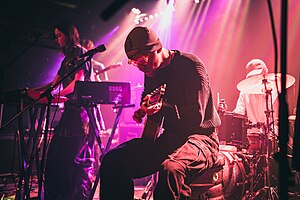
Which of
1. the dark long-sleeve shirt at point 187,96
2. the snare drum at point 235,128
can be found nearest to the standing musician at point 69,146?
the dark long-sleeve shirt at point 187,96

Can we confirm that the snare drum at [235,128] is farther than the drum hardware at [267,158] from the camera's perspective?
Yes

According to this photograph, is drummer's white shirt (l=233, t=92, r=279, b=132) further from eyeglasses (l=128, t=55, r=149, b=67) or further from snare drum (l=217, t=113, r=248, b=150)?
eyeglasses (l=128, t=55, r=149, b=67)

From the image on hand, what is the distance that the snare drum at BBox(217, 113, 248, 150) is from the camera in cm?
519

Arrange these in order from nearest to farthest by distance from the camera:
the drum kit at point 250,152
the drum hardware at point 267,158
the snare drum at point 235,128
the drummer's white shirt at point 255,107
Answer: the drum kit at point 250,152 < the drum hardware at point 267,158 < the snare drum at point 235,128 < the drummer's white shirt at point 255,107

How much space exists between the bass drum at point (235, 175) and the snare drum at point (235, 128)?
1.39ft

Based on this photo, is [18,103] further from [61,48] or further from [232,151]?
[232,151]

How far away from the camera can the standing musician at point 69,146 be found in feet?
13.1

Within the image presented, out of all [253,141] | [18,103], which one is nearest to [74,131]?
[18,103]

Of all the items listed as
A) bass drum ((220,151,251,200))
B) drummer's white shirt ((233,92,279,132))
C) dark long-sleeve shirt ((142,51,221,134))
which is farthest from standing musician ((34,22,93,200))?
drummer's white shirt ((233,92,279,132))

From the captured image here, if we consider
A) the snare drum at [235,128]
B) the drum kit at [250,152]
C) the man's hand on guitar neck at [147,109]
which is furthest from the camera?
the snare drum at [235,128]

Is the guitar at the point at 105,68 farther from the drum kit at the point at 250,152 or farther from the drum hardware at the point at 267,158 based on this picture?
the drum hardware at the point at 267,158

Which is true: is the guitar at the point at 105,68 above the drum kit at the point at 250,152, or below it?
above

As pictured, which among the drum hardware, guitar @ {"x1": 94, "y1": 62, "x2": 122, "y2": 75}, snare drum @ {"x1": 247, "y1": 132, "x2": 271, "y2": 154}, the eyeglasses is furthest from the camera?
guitar @ {"x1": 94, "y1": 62, "x2": 122, "y2": 75}

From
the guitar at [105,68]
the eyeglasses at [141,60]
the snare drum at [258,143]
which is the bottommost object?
the snare drum at [258,143]
